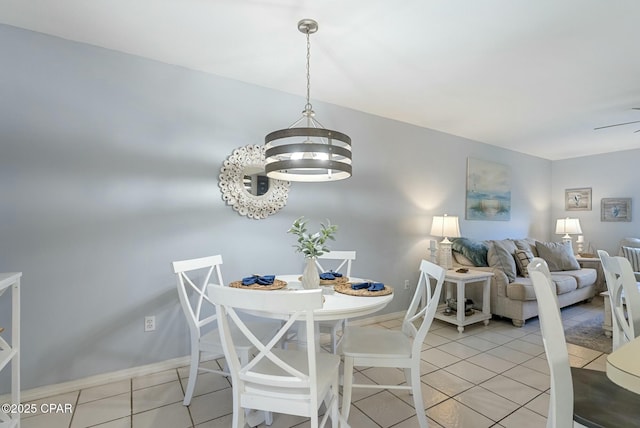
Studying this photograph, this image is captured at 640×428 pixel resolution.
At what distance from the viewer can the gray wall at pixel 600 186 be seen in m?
5.13

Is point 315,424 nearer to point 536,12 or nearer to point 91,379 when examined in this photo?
point 91,379

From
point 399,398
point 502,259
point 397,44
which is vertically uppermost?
point 397,44

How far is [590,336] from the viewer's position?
321 cm

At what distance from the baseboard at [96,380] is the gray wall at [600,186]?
656 cm

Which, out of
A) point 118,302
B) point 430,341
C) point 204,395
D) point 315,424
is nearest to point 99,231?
point 118,302

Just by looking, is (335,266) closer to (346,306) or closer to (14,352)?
(346,306)

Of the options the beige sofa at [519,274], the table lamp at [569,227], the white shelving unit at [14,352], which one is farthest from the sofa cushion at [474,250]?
the white shelving unit at [14,352]

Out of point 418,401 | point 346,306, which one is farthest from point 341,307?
point 418,401

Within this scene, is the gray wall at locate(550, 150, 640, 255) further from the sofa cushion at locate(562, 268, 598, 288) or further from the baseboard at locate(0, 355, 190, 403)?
the baseboard at locate(0, 355, 190, 403)

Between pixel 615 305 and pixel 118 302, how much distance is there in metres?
3.15

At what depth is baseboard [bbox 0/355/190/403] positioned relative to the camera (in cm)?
204

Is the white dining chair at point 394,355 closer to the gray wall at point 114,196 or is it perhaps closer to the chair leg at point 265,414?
the chair leg at point 265,414

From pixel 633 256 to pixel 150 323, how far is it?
5829 mm

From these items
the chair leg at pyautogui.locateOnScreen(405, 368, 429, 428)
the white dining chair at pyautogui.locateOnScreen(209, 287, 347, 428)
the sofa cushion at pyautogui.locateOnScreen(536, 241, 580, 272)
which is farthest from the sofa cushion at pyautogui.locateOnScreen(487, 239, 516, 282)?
the white dining chair at pyautogui.locateOnScreen(209, 287, 347, 428)
